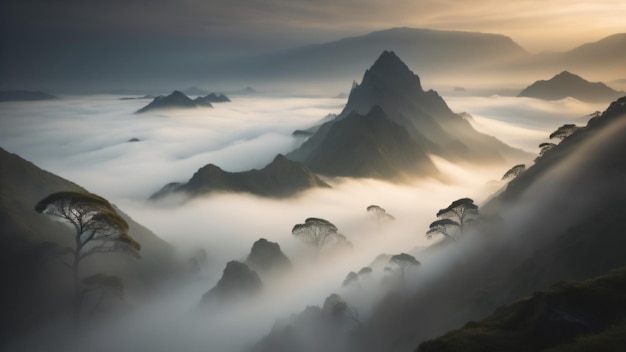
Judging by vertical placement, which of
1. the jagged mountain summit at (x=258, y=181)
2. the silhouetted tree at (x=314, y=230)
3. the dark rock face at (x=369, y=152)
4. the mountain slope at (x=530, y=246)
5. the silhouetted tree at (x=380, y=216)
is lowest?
the mountain slope at (x=530, y=246)

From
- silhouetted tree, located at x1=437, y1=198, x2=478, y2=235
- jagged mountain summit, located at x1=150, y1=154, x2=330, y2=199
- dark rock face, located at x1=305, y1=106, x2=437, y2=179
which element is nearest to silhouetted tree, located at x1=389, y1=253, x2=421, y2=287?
silhouetted tree, located at x1=437, y1=198, x2=478, y2=235

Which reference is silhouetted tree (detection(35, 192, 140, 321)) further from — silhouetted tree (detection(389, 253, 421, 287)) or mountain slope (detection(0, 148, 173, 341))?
silhouetted tree (detection(389, 253, 421, 287))

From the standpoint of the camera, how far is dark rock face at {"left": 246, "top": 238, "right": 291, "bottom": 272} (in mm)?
89938

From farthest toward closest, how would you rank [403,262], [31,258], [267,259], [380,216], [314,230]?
[380,216] < [267,259] < [314,230] < [403,262] < [31,258]

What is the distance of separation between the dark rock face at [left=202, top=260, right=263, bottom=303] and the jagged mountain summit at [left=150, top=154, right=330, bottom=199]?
2429 inches

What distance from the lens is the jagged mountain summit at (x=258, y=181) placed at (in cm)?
13838

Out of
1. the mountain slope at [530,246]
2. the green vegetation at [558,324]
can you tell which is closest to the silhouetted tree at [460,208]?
the mountain slope at [530,246]

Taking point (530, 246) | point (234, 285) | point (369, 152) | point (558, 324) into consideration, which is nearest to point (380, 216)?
point (234, 285)

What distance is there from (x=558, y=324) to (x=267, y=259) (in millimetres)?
73423

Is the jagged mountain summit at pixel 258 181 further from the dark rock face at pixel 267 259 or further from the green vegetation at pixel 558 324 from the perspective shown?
the green vegetation at pixel 558 324

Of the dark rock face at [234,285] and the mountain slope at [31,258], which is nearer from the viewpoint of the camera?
the mountain slope at [31,258]

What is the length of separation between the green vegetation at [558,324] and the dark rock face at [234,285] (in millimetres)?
58262

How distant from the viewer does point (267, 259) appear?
3570 inches

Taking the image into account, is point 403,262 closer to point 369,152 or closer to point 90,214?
point 90,214
